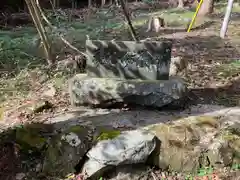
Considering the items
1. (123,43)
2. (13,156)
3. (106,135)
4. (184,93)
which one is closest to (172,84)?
(184,93)

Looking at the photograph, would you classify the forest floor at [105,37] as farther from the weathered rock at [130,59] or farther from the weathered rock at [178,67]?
the weathered rock at [130,59]

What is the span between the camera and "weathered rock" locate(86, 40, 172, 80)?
5.34m

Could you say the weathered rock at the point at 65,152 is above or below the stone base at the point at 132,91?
below

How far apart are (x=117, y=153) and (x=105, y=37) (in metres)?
7.97

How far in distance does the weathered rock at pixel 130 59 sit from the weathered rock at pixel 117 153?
152 centimetres

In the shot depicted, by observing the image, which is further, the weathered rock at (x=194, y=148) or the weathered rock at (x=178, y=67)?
the weathered rock at (x=178, y=67)

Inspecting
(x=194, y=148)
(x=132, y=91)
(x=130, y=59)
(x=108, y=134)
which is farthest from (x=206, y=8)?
(x=108, y=134)

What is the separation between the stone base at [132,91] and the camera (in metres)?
5.20

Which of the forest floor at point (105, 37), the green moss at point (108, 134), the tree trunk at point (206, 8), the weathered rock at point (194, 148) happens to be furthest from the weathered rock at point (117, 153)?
the tree trunk at point (206, 8)

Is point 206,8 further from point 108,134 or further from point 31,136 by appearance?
point 31,136

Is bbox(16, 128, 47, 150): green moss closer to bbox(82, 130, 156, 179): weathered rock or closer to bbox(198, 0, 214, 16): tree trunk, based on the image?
bbox(82, 130, 156, 179): weathered rock

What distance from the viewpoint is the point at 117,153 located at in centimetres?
404

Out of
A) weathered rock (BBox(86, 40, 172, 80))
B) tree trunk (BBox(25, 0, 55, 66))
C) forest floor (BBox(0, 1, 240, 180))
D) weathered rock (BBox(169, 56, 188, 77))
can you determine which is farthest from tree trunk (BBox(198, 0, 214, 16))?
weathered rock (BBox(86, 40, 172, 80))

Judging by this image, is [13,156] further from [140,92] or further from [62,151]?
[140,92]
